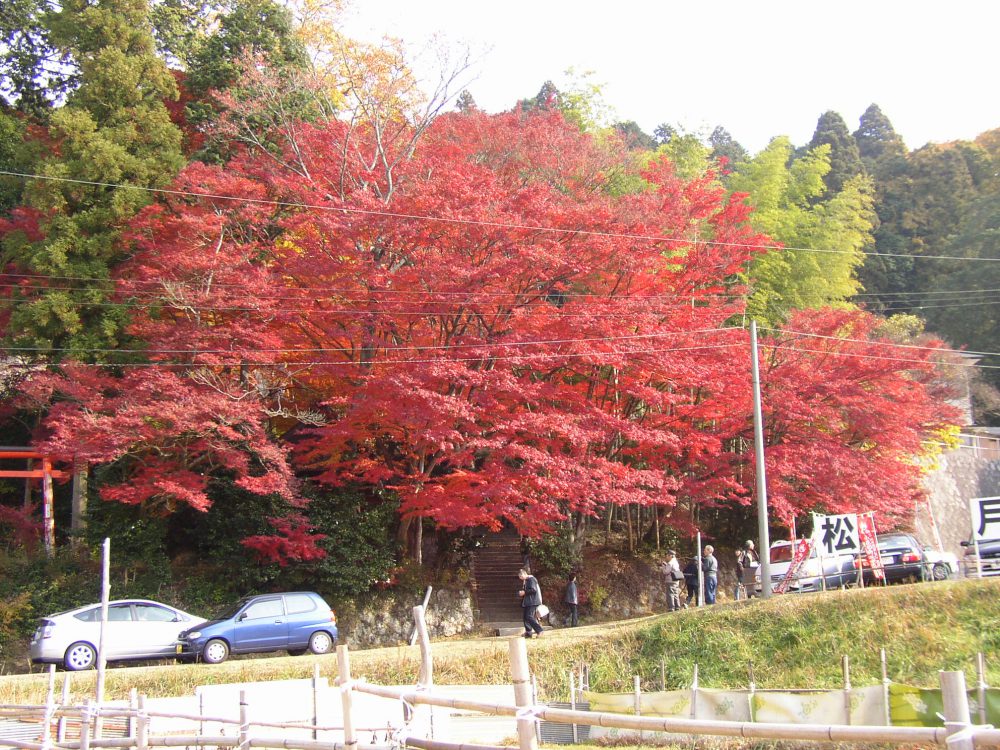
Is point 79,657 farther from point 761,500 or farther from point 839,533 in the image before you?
point 839,533

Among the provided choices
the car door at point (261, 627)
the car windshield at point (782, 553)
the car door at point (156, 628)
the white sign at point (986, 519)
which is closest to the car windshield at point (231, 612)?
the car door at point (261, 627)

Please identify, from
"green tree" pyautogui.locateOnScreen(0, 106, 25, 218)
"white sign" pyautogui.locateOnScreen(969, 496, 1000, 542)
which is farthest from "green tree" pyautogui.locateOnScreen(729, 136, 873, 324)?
"green tree" pyautogui.locateOnScreen(0, 106, 25, 218)

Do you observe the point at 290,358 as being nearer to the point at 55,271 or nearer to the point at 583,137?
the point at 55,271

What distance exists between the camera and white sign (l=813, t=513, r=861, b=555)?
1884cm

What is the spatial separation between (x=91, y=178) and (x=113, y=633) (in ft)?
37.3

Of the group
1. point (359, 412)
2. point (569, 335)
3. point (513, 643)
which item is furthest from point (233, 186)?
point (513, 643)

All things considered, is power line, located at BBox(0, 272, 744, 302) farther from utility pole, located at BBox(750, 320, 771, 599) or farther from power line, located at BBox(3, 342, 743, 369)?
utility pole, located at BBox(750, 320, 771, 599)

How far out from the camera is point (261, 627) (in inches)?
729

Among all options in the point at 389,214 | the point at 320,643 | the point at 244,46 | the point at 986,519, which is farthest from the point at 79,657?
the point at 986,519

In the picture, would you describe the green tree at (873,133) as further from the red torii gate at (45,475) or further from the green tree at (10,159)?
the red torii gate at (45,475)

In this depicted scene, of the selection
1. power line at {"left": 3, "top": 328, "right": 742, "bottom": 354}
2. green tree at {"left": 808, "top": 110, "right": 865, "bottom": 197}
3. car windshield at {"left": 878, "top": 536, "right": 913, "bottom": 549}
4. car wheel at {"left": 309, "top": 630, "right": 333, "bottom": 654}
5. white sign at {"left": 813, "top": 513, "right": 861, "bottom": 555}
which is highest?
green tree at {"left": 808, "top": 110, "right": 865, "bottom": 197}

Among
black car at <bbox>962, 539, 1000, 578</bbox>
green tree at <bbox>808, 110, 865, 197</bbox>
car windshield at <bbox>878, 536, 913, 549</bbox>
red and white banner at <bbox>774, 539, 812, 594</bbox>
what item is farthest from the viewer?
green tree at <bbox>808, 110, 865, 197</bbox>

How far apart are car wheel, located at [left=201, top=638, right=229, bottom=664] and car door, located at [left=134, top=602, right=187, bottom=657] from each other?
0.81m

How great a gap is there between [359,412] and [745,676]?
9388 millimetres
